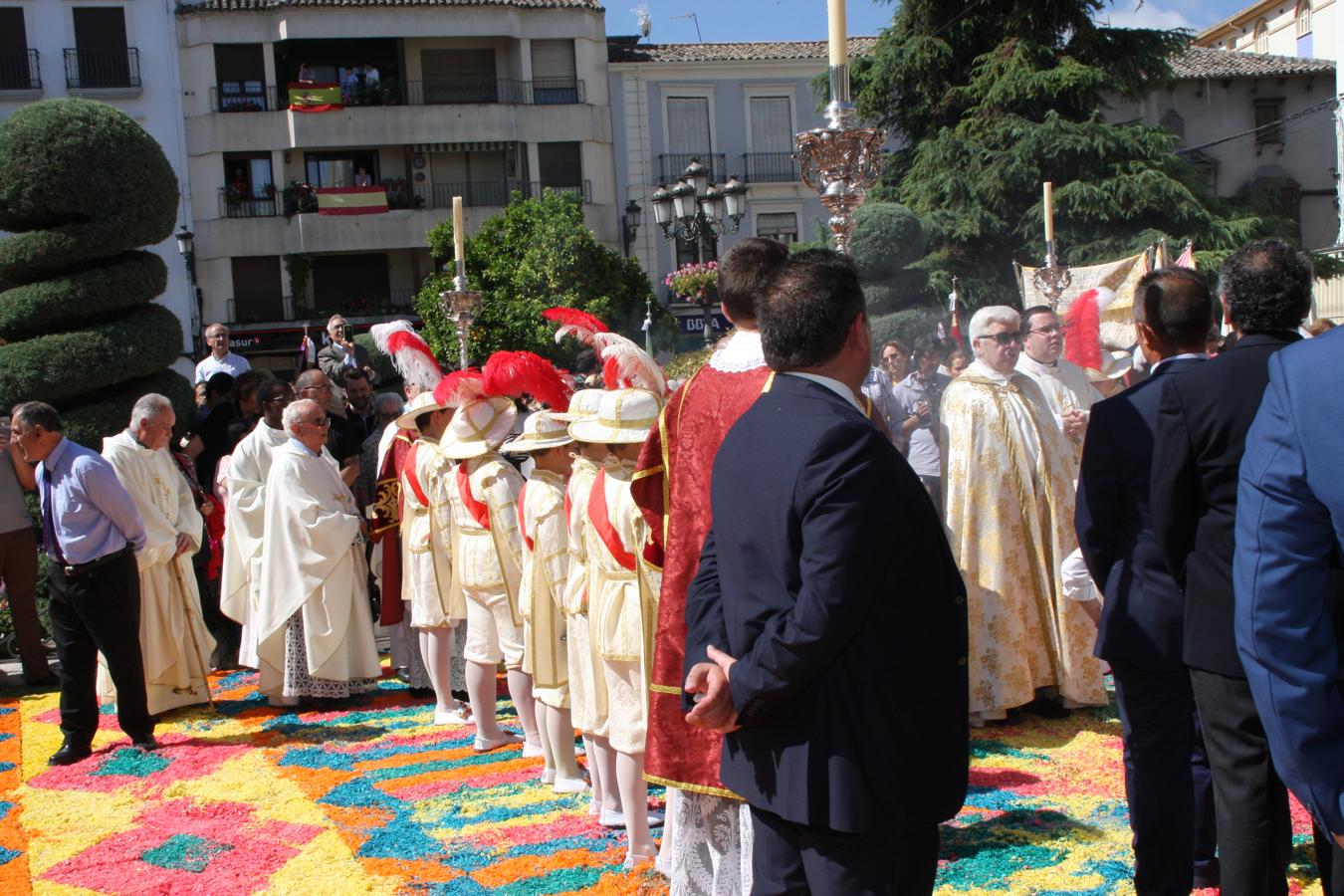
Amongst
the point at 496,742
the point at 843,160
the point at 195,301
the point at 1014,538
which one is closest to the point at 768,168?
the point at 195,301

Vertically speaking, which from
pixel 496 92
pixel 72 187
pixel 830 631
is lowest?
pixel 830 631

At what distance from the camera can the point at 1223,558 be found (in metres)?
3.51

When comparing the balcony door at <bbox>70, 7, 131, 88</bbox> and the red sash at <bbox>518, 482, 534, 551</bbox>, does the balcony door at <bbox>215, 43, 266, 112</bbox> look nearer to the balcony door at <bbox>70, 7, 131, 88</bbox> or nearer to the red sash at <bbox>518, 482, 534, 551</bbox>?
the balcony door at <bbox>70, 7, 131, 88</bbox>

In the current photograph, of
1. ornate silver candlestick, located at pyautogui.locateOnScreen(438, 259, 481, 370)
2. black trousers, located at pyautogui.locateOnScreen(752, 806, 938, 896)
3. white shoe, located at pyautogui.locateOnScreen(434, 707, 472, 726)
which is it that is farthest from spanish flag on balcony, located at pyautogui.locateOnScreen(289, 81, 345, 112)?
black trousers, located at pyautogui.locateOnScreen(752, 806, 938, 896)

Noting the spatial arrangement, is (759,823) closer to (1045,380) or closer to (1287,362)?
(1287,362)

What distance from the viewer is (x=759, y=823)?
297 centimetres

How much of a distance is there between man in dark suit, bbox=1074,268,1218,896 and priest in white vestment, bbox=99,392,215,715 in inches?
223

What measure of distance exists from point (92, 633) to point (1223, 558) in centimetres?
569

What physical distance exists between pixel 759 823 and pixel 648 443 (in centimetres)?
139

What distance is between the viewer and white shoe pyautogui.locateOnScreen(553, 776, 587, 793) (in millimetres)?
5969

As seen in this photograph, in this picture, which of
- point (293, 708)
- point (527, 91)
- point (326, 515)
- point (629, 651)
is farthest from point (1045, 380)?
point (527, 91)

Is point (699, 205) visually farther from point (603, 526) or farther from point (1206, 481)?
point (1206, 481)

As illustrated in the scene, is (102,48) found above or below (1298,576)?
above

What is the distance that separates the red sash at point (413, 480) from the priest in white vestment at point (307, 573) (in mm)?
713
